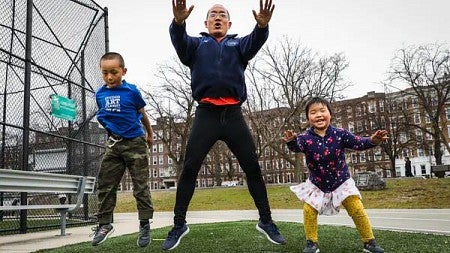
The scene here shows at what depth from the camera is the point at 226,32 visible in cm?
378

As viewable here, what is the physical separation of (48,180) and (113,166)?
2.45 meters

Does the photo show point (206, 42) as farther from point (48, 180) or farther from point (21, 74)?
point (21, 74)

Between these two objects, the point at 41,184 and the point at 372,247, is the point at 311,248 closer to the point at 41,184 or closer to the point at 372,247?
the point at 372,247

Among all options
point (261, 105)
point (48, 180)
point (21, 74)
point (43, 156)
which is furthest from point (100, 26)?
point (261, 105)

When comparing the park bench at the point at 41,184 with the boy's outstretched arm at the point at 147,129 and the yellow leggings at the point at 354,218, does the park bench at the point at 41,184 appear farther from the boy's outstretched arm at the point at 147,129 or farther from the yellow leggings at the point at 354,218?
the yellow leggings at the point at 354,218

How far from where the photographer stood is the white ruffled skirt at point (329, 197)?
138 inches

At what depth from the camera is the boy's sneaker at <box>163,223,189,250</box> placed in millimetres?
3240

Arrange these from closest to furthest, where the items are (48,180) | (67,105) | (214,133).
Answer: (214,133) → (48,180) → (67,105)

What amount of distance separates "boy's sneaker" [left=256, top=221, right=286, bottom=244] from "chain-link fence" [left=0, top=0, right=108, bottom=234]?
5.18m

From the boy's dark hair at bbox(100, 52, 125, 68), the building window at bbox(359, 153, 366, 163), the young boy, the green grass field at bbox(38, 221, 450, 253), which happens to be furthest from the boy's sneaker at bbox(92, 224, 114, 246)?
the building window at bbox(359, 153, 366, 163)

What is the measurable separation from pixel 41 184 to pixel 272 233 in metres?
3.83

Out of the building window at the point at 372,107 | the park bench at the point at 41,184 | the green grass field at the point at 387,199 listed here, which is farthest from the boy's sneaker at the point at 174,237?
the building window at the point at 372,107

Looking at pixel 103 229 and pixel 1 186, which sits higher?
pixel 1 186

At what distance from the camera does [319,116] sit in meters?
3.75
